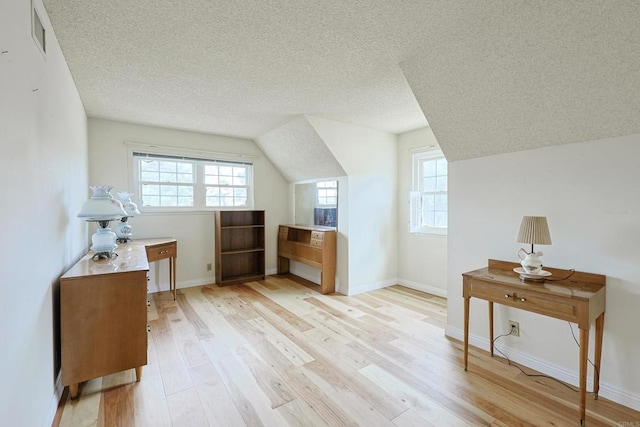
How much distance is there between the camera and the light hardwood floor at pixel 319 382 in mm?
1698

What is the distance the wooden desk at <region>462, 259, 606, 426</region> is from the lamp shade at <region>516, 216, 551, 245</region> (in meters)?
0.29

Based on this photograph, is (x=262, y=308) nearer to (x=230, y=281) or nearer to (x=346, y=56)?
(x=230, y=281)

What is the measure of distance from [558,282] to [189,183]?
453cm

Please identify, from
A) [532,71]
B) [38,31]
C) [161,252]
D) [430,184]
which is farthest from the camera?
[430,184]

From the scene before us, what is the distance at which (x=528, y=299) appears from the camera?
73.5 inches

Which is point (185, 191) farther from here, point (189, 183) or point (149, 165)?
point (149, 165)

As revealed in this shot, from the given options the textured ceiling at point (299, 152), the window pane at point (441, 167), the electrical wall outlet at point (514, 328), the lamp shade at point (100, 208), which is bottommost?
the electrical wall outlet at point (514, 328)

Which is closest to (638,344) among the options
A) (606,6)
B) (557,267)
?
(557,267)

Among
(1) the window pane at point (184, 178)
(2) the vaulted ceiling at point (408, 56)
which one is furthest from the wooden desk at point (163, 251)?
(2) the vaulted ceiling at point (408, 56)

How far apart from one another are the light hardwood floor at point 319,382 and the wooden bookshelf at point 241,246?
1533mm

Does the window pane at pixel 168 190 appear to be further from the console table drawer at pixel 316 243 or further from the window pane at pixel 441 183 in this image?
the window pane at pixel 441 183

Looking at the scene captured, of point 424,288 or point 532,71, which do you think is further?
point 424,288

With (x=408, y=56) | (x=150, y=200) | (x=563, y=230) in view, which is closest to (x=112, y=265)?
(x=150, y=200)

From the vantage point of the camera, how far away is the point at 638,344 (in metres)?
1.77
